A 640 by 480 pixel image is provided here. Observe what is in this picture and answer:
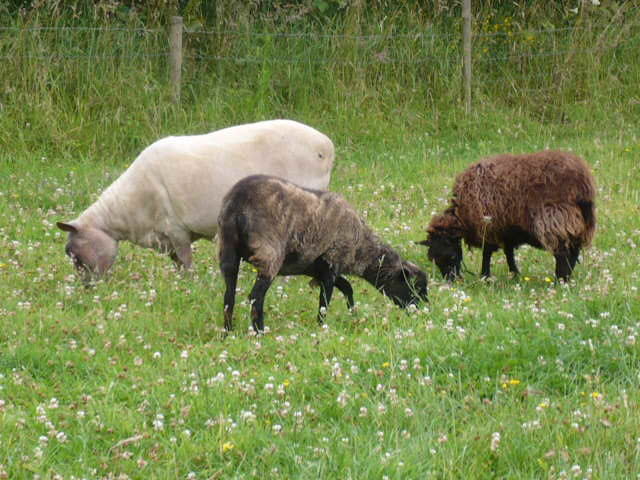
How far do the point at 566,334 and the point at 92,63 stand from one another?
8.81m

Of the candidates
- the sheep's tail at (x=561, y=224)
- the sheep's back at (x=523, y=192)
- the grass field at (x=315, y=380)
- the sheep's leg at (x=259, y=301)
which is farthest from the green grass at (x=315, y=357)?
the sheep's back at (x=523, y=192)

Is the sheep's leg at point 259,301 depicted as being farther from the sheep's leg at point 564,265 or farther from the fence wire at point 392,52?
the fence wire at point 392,52

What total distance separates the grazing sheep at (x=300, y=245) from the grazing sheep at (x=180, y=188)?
4.54 ft

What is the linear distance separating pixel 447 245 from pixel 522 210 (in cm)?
75

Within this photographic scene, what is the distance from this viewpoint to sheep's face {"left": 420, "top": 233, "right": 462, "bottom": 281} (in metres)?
8.03

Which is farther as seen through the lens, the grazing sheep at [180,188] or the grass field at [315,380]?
the grazing sheep at [180,188]

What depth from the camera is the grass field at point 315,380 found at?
428 centimetres

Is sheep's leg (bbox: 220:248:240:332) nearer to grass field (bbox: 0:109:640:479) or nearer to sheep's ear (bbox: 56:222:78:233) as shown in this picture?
grass field (bbox: 0:109:640:479)

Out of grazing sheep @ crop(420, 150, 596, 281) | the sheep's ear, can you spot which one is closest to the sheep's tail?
grazing sheep @ crop(420, 150, 596, 281)

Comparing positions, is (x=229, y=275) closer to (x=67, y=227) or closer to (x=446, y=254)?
(x=67, y=227)

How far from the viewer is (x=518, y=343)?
527 cm

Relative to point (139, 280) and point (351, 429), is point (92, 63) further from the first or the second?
point (351, 429)

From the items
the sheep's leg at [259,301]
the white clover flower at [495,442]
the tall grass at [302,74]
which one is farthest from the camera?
the tall grass at [302,74]

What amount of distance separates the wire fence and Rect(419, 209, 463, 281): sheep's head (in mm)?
5634
